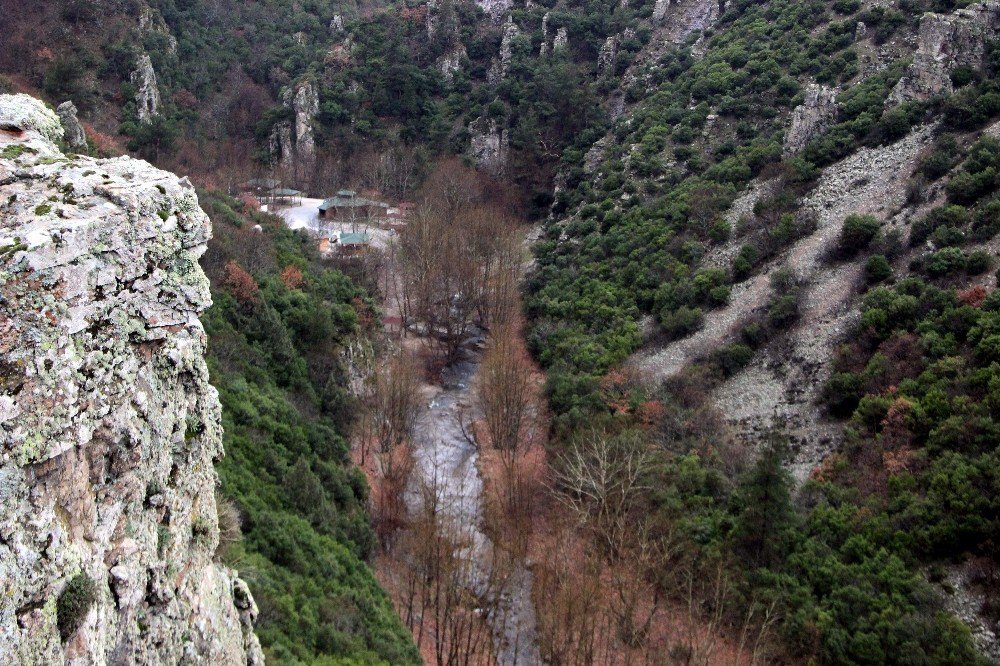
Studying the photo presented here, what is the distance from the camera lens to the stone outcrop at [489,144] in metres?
61.8

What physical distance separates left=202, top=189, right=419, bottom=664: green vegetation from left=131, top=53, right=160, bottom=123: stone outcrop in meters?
26.0

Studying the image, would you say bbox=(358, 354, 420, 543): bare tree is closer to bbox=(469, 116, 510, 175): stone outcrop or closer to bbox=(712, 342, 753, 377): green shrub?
bbox=(712, 342, 753, 377): green shrub

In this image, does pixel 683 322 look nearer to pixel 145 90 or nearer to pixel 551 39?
pixel 551 39

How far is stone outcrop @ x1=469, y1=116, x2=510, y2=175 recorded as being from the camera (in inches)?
2434

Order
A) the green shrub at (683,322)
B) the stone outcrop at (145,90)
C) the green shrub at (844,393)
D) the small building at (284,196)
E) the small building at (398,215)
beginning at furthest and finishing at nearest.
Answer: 1. the small building at (284,196)
2. the stone outcrop at (145,90)
3. the small building at (398,215)
4. the green shrub at (683,322)
5. the green shrub at (844,393)

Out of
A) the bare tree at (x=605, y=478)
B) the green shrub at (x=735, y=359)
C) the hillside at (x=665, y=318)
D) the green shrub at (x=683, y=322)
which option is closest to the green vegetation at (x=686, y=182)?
the green shrub at (x=683, y=322)

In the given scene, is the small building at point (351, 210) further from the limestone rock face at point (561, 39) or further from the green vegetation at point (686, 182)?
the limestone rock face at point (561, 39)

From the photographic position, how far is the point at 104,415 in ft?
23.4

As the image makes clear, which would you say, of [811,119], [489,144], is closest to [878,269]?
[811,119]

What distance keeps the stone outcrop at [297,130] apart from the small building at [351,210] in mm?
11925

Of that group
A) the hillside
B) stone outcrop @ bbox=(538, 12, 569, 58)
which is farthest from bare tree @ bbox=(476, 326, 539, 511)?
stone outcrop @ bbox=(538, 12, 569, 58)

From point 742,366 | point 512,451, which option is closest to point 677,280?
point 742,366

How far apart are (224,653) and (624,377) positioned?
24.3 metres

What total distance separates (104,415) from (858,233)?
31.5m
